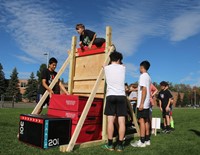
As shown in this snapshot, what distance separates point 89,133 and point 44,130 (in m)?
1.42

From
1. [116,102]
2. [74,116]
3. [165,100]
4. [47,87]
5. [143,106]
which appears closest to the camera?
[116,102]

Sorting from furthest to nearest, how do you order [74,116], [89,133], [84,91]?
[84,91] → [89,133] → [74,116]

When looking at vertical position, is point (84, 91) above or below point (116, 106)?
above

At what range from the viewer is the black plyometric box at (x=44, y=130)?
499 cm

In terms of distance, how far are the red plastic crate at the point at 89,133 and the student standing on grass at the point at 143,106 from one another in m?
0.98

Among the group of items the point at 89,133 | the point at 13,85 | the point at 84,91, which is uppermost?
the point at 13,85

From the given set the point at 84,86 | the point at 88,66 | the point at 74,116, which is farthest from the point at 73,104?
the point at 88,66

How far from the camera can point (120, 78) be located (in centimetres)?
544

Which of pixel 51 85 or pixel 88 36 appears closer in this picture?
pixel 51 85

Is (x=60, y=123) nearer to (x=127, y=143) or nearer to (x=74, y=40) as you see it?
(x=127, y=143)

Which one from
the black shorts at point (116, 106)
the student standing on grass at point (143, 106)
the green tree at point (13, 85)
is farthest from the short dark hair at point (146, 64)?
the green tree at point (13, 85)

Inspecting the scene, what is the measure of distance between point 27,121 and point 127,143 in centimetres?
247

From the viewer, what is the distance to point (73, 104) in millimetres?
5766

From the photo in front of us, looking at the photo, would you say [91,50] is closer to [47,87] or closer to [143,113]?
[47,87]
